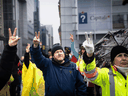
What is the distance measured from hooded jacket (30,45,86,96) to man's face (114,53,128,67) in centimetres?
91

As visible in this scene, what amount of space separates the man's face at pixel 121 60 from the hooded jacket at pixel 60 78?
0.91m

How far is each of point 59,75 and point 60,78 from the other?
7 cm

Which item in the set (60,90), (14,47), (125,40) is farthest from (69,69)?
(125,40)

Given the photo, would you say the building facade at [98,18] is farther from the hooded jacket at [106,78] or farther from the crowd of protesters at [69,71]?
the hooded jacket at [106,78]

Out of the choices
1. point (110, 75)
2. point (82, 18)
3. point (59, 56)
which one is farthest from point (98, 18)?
point (110, 75)

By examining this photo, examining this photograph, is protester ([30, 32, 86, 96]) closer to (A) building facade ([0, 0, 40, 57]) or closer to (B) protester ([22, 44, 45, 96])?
(B) protester ([22, 44, 45, 96])

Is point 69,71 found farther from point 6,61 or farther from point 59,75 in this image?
point 6,61

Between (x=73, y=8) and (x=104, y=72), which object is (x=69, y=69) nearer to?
(x=104, y=72)

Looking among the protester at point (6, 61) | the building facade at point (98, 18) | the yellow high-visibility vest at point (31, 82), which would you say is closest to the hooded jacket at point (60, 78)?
the protester at point (6, 61)

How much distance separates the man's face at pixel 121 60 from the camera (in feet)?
8.68

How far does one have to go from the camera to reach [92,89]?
590cm

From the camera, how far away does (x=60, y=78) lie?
3133 mm

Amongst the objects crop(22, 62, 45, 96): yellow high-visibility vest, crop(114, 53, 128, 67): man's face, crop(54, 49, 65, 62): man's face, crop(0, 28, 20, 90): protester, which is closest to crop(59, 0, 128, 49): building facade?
crop(22, 62, 45, 96): yellow high-visibility vest

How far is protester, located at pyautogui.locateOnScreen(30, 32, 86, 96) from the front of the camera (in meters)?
3.08
